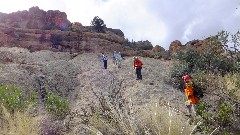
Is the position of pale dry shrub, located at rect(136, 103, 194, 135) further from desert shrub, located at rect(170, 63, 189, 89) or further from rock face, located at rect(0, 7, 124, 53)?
rock face, located at rect(0, 7, 124, 53)

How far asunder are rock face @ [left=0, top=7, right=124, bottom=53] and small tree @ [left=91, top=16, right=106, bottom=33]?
4.60 metres

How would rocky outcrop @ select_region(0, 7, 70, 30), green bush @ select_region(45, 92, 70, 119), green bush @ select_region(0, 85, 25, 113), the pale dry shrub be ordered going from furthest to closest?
rocky outcrop @ select_region(0, 7, 70, 30) → green bush @ select_region(45, 92, 70, 119) → green bush @ select_region(0, 85, 25, 113) → the pale dry shrub

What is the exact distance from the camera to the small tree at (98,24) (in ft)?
171

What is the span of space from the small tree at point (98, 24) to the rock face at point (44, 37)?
4.60m

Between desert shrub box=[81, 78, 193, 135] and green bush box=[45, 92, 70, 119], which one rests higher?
desert shrub box=[81, 78, 193, 135]

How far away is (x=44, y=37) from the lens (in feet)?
143

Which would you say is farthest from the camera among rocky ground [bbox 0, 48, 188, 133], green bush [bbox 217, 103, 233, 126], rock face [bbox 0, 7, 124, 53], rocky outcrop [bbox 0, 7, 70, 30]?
rocky outcrop [bbox 0, 7, 70, 30]

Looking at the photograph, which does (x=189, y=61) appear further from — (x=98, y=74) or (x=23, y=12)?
(x=23, y=12)

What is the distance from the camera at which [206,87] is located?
11.3 meters

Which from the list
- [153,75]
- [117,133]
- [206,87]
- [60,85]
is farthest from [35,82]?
[117,133]

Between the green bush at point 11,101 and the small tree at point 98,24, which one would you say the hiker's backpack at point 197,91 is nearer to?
the green bush at point 11,101

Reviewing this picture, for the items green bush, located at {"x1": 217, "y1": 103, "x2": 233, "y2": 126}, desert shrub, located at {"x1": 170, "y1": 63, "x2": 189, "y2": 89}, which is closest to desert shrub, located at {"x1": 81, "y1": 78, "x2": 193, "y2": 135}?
green bush, located at {"x1": 217, "y1": 103, "x2": 233, "y2": 126}

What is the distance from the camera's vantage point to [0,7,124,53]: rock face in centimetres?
4141

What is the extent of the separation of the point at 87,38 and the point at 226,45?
27.5 metres
